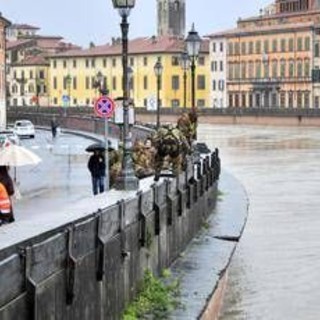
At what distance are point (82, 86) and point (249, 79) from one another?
31699 millimetres

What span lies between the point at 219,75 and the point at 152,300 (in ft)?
484

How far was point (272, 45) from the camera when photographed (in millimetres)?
150500

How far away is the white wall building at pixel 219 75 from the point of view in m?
158

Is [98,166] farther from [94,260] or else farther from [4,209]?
[94,260]

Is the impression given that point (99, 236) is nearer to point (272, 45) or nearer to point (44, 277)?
point (44, 277)

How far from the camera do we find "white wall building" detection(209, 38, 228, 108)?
519ft

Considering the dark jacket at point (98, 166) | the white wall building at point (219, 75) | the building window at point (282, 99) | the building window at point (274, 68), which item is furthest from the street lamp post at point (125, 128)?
the white wall building at point (219, 75)

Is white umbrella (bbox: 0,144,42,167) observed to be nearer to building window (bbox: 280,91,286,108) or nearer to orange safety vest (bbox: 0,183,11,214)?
orange safety vest (bbox: 0,183,11,214)

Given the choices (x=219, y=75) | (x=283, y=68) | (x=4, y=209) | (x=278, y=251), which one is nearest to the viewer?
(x=4, y=209)

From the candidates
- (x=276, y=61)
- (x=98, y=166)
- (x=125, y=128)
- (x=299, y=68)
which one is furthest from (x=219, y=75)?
(x=125, y=128)

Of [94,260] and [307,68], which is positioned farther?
[307,68]

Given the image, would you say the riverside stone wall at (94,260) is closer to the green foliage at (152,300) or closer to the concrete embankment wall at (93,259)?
the concrete embankment wall at (93,259)

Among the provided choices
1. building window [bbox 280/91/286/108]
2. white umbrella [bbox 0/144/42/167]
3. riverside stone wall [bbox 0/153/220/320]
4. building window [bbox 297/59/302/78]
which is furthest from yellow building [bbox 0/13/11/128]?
riverside stone wall [bbox 0/153/220/320]

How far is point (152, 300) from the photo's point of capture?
12.2m
